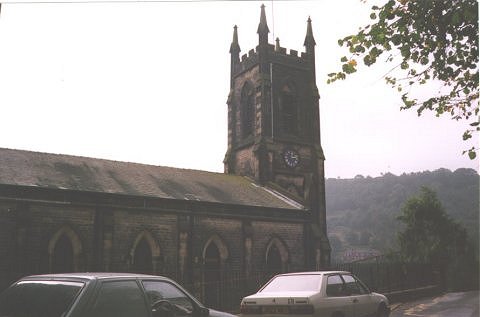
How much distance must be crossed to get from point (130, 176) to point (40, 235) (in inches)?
256

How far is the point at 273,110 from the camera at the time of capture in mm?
34906

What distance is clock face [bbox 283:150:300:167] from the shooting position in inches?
1349

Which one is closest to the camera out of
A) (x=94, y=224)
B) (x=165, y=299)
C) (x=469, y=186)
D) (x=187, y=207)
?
(x=165, y=299)

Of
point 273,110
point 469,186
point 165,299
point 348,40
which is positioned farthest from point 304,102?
point 469,186

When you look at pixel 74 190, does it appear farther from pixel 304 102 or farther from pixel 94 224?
pixel 304 102

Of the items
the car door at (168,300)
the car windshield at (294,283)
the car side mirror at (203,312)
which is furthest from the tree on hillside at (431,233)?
the car door at (168,300)

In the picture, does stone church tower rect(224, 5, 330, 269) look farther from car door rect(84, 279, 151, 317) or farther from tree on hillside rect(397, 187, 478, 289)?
car door rect(84, 279, 151, 317)

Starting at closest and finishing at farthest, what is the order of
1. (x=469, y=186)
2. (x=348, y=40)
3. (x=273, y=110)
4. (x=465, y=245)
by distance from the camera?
(x=348, y=40) → (x=273, y=110) → (x=465, y=245) → (x=469, y=186)

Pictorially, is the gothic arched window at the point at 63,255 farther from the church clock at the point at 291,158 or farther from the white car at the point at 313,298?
the church clock at the point at 291,158

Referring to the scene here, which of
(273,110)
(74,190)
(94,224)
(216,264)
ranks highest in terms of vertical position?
(273,110)

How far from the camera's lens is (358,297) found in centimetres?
1113

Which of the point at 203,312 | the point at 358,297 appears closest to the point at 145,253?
the point at 358,297

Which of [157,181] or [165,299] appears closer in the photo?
[165,299]

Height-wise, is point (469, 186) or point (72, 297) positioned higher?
point (469, 186)
